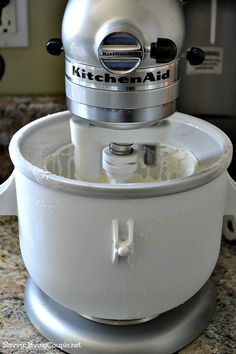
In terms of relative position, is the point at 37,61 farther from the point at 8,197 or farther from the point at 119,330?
the point at 119,330

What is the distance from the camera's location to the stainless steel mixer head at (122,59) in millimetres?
516

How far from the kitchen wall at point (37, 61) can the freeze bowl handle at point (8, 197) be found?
249mm

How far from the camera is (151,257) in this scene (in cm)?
58

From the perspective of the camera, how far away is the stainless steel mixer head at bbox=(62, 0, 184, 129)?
20.3 inches

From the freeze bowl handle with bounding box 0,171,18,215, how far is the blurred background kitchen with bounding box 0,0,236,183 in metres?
0.22

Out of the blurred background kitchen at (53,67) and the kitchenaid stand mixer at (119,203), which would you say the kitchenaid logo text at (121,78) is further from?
the blurred background kitchen at (53,67)

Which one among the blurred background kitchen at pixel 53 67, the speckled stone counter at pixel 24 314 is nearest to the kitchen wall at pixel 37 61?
the blurred background kitchen at pixel 53 67

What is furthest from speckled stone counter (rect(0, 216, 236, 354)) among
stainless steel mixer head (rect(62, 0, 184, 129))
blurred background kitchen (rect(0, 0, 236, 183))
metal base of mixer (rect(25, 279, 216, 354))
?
stainless steel mixer head (rect(62, 0, 184, 129))

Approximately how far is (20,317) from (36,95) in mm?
333

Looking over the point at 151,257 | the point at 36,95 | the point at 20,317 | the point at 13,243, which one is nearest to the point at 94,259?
the point at 151,257

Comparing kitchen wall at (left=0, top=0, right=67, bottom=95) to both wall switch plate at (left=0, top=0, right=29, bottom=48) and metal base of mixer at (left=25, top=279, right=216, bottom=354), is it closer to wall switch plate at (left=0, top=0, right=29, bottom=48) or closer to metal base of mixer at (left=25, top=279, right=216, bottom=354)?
wall switch plate at (left=0, top=0, right=29, bottom=48)

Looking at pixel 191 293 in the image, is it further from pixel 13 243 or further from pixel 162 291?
pixel 13 243

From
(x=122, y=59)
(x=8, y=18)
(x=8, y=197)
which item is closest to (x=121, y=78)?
(x=122, y=59)

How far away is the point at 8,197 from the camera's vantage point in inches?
26.4
